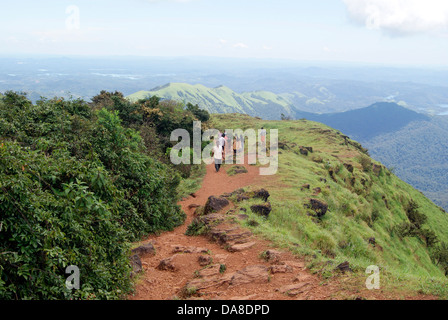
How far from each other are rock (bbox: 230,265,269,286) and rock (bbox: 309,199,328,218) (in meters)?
8.01

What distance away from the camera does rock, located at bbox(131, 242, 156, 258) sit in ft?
31.1

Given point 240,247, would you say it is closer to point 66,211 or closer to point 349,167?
point 66,211

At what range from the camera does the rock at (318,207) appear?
15488 mm

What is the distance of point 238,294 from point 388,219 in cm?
2222

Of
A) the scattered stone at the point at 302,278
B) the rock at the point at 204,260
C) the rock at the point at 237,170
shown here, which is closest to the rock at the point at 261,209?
the rock at the point at 204,260

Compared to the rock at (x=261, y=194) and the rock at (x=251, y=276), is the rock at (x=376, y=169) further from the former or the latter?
the rock at (x=251, y=276)

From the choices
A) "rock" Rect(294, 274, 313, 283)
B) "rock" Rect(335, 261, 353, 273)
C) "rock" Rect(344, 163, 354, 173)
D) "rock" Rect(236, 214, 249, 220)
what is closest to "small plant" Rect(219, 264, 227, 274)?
"rock" Rect(294, 274, 313, 283)

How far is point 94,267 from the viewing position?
6.39 metres

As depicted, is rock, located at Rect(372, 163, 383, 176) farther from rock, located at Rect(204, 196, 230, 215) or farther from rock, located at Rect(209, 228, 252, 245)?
rock, located at Rect(209, 228, 252, 245)

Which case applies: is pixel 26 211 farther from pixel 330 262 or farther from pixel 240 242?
pixel 330 262

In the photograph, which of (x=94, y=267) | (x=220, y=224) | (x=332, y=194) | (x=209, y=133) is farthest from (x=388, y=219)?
(x=94, y=267)

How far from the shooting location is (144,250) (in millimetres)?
9602

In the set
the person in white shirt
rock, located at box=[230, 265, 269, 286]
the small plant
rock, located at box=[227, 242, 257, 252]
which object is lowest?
rock, located at box=[227, 242, 257, 252]

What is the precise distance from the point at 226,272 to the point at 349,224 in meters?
11.3
